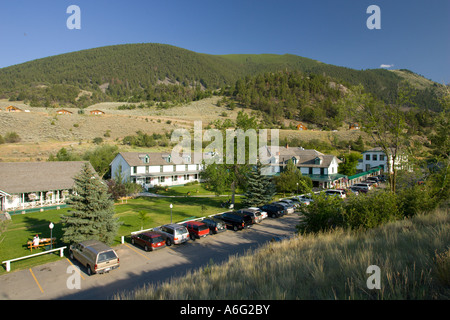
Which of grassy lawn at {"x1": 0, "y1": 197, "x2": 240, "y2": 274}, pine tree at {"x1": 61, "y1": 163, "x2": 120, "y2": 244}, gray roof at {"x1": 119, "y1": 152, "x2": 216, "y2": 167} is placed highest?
gray roof at {"x1": 119, "y1": 152, "x2": 216, "y2": 167}

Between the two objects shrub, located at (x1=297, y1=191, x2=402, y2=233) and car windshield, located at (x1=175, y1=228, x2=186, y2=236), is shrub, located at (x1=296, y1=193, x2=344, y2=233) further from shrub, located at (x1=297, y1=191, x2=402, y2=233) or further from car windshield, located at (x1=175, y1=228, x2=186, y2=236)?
car windshield, located at (x1=175, y1=228, x2=186, y2=236)

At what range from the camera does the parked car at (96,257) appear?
512 inches

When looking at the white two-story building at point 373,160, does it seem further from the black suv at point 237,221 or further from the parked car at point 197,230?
the parked car at point 197,230

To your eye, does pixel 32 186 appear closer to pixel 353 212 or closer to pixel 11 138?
pixel 353 212

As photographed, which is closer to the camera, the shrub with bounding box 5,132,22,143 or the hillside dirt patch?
the hillside dirt patch

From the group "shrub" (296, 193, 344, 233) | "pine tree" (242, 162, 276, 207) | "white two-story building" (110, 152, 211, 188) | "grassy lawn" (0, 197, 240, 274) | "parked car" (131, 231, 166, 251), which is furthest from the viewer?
"white two-story building" (110, 152, 211, 188)

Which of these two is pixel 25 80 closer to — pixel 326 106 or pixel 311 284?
pixel 326 106

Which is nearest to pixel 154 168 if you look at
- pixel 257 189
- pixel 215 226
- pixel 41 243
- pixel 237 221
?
pixel 257 189

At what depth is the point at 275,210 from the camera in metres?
25.9

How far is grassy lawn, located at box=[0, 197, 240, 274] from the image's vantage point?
52.2 ft

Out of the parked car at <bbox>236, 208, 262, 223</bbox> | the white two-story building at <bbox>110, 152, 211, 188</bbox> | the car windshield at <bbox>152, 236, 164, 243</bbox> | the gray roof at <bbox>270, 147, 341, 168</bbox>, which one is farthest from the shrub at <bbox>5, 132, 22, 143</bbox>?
the parked car at <bbox>236, 208, 262, 223</bbox>

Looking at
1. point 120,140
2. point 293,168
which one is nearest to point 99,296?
point 293,168

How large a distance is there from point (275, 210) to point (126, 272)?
54.5 feet

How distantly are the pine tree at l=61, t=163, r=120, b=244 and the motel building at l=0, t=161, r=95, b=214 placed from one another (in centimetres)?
1387
